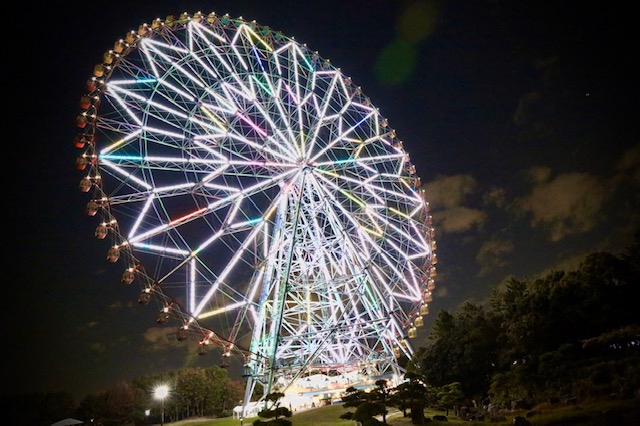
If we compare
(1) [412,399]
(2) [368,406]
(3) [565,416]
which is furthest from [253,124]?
(3) [565,416]

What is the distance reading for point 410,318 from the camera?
32.7 m

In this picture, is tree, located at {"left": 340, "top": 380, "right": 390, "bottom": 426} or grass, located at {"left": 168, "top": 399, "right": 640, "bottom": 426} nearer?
grass, located at {"left": 168, "top": 399, "right": 640, "bottom": 426}

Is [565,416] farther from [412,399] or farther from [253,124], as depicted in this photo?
[253,124]

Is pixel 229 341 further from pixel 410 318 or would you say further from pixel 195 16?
pixel 195 16

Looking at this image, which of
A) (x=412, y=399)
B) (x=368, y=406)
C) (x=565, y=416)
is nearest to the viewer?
(x=565, y=416)

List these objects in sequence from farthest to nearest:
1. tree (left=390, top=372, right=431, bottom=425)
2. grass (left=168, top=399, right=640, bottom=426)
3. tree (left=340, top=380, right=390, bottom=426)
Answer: tree (left=390, top=372, right=431, bottom=425), tree (left=340, top=380, right=390, bottom=426), grass (left=168, top=399, right=640, bottom=426)

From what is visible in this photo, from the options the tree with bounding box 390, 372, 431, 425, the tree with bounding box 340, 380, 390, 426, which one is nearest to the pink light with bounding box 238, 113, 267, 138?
the tree with bounding box 340, 380, 390, 426

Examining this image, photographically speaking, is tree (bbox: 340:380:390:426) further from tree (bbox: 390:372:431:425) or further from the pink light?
the pink light

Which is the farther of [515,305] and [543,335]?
[515,305]

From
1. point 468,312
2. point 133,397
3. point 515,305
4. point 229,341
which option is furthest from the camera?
point 133,397

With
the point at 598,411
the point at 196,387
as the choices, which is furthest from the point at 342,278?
the point at 196,387

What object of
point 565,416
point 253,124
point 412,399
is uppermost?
point 253,124

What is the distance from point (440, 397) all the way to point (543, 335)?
7588 mm

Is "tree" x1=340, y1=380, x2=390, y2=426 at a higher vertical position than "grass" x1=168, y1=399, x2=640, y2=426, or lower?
higher
